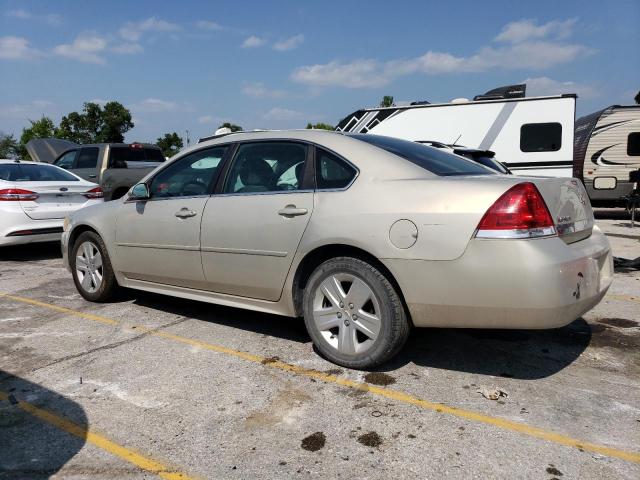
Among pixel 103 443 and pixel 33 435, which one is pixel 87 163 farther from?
pixel 103 443

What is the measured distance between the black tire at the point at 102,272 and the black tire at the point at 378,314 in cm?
235

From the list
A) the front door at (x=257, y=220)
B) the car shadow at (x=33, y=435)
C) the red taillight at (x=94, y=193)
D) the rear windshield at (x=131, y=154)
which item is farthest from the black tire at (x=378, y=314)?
the rear windshield at (x=131, y=154)

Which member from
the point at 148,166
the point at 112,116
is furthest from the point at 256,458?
the point at 112,116

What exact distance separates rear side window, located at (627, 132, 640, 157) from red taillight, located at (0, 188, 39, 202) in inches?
526

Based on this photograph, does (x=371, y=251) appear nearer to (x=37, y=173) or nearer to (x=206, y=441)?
(x=206, y=441)

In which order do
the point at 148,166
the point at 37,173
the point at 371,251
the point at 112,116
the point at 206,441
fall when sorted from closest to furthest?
the point at 206,441, the point at 371,251, the point at 37,173, the point at 148,166, the point at 112,116

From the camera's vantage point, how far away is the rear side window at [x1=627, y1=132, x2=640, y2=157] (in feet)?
42.7

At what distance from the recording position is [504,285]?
270 centimetres

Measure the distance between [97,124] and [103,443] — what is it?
53943 mm

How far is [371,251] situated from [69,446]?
1.85 m

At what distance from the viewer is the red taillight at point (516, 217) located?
8.84 ft

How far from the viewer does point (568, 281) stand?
2.73 meters

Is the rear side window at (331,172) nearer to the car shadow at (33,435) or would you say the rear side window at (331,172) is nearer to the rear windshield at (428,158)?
the rear windshield at (428,158)

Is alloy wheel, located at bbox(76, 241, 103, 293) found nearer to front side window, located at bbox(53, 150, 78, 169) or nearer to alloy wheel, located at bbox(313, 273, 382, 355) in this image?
alloy wheel, located at bbox(313, 273, 382, 355)
